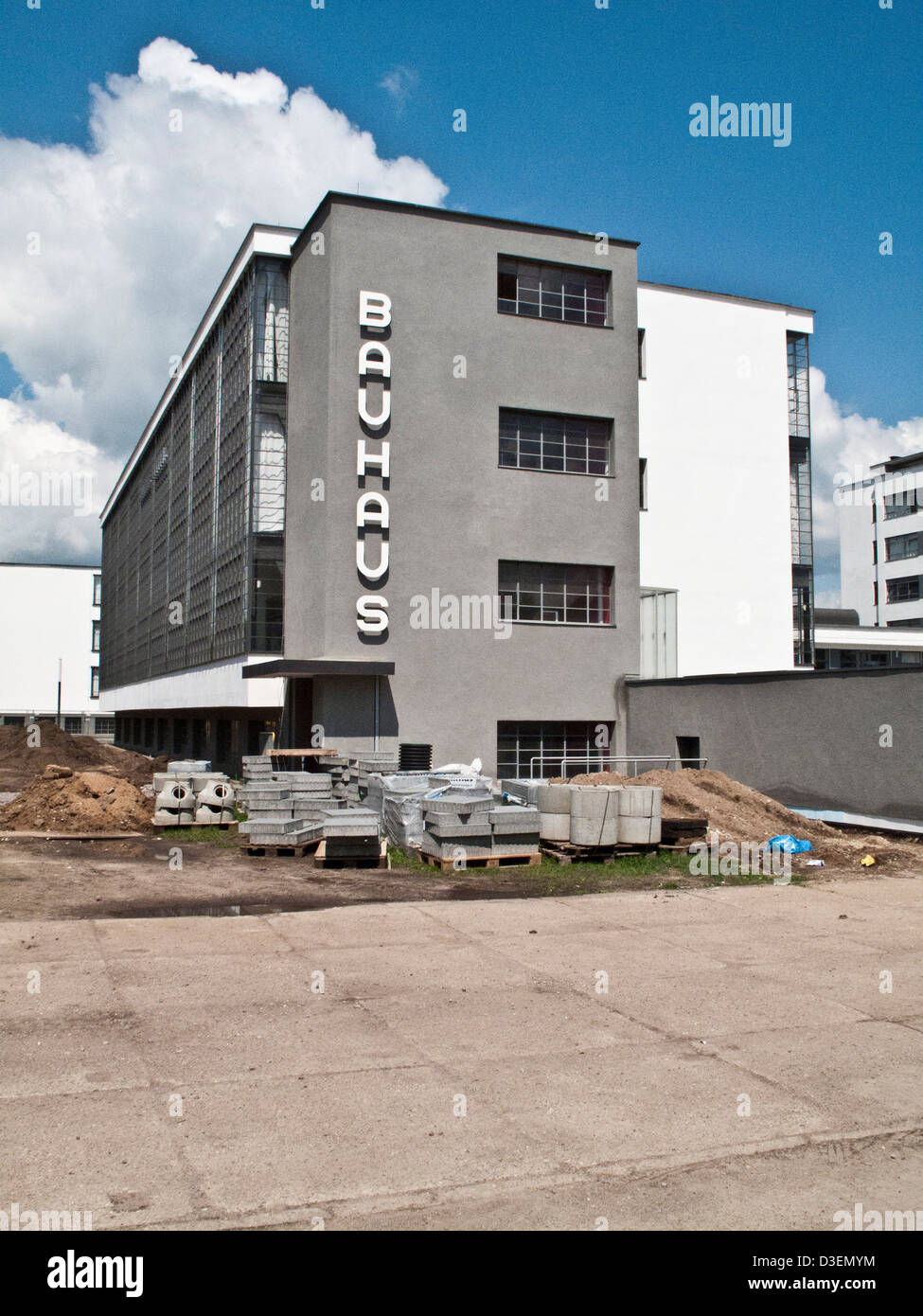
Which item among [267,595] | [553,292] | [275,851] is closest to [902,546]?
[553,292]

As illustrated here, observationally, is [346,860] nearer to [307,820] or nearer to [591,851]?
[307,820]

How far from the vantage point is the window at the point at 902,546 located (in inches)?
3034

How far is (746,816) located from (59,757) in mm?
32667

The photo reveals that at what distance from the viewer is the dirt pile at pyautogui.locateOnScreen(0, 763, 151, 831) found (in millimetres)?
19312

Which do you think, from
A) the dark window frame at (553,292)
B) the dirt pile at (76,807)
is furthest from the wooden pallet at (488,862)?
the dark window frame at (553,292)

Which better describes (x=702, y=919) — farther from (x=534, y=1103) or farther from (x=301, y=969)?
(x=534, y=1103)

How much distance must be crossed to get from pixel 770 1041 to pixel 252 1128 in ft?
12.2

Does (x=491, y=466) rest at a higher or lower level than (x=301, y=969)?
higher

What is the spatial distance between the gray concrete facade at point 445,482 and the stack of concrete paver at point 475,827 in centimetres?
805

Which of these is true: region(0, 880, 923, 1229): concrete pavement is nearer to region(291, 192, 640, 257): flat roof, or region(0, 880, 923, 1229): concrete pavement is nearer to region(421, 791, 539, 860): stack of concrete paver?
region(421, 791, 539, 860): stack of concrete paver

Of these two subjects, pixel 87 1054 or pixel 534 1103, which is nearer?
pixel 534 1103

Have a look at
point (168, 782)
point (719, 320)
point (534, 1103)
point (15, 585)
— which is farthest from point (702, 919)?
point (15, 585)

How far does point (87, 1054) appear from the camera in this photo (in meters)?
6.63

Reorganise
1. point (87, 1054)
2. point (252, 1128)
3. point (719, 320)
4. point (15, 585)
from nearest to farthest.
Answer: point (252, 1128) → point (87, 1054) → point (719, 320) → point (15, 585)
